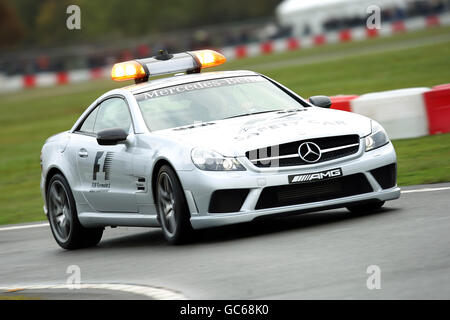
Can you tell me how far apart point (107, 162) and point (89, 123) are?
38.5 inches

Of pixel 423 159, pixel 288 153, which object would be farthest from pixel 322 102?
pixel 423 159

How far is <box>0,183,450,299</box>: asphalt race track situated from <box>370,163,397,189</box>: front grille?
26cm

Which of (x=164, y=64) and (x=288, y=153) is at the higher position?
(x=164, y=64)

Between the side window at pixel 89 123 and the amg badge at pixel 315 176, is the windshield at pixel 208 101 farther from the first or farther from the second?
the amg badge at pixel 315 176

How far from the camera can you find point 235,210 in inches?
363

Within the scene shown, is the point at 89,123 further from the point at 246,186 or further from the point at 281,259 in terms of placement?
the point at 281,259

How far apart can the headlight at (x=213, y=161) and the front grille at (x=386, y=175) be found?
1.22 metres

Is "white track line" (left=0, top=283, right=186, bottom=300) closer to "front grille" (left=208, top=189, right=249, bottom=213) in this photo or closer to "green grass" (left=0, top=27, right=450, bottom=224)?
"front grille" (left=208, top=189, right=249, bottom=213)

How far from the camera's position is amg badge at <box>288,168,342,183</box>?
9180 millimetres

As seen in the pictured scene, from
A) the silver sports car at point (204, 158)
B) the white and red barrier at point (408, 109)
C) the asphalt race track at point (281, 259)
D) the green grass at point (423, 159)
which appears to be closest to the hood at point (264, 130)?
the silver sports car at point (204, 158)

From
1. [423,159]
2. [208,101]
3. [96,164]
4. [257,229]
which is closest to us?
[257,229]

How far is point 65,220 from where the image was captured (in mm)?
11203

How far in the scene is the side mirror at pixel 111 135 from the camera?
1012cm

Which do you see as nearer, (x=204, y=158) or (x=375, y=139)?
(x=204, y=158)
